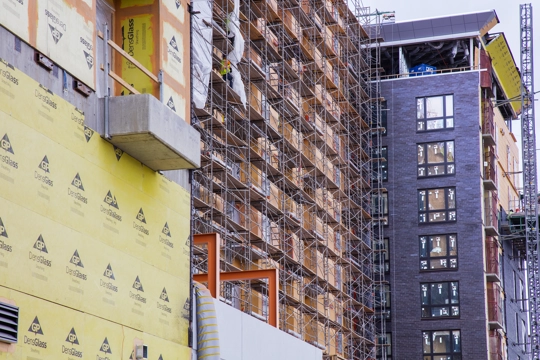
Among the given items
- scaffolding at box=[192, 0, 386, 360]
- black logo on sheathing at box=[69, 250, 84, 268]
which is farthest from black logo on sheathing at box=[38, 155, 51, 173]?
scaffolding at box=[192, 0, 386, 360]

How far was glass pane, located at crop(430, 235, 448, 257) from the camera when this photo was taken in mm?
53125

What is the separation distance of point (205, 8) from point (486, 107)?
28.2 meters

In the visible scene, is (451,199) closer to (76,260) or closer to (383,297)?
(383,297)

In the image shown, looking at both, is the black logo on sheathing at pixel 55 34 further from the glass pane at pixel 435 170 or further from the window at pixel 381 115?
the window at pixel 381 115

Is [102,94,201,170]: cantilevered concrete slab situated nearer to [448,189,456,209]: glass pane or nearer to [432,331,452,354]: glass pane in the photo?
[432,331,452,354]: glass pane

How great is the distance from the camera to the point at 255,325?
21.8 metres

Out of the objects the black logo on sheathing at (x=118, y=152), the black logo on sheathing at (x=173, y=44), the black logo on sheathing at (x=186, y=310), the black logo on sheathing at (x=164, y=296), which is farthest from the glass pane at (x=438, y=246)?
the black logo on sheathing at (x=118, y=152)

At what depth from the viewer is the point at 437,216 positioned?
176 feet

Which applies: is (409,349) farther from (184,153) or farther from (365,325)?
(184,153)

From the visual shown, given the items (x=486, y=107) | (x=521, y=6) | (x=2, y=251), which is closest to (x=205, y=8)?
(x=2, y=251)

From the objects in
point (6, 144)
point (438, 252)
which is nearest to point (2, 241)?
point (6, 144)

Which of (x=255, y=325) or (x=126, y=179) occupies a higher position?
(x=126, y=179)

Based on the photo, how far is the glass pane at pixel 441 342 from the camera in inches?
2039

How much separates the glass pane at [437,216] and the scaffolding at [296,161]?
2678 mm
